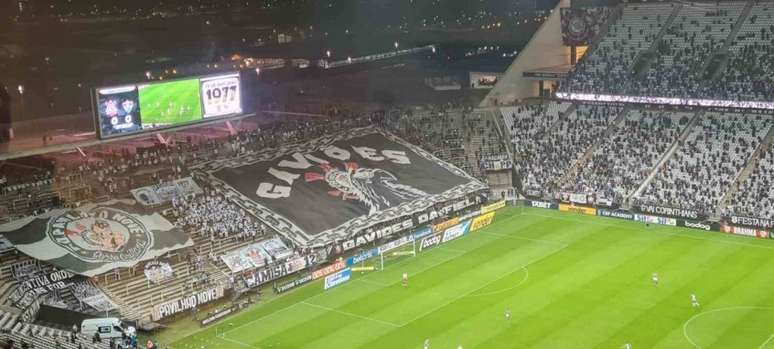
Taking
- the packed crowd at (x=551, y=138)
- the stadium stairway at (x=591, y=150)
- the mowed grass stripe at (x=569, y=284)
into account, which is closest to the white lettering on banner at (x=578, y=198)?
the packed crowd at (x=551, y=138)

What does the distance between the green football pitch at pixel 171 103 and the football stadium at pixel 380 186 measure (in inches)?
4.2

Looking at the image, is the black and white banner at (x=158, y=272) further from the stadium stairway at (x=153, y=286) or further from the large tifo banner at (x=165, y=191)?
the large tifo banner at (x=165, y=191)

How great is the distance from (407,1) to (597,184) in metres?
38.2

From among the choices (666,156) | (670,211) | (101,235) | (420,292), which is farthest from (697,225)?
(101,235)

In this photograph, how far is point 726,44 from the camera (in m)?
62.0

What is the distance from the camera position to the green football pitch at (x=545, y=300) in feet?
116

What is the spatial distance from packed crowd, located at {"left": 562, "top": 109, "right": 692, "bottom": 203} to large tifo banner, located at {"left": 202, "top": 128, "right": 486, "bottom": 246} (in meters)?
7.14

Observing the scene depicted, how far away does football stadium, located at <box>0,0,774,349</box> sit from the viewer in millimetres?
37875

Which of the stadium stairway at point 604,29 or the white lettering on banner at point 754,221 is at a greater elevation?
Result: the stadium stairway at point 604,29

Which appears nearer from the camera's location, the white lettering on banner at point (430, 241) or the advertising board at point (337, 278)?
the advertising board at point (337, 278)

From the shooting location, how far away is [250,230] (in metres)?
47.8

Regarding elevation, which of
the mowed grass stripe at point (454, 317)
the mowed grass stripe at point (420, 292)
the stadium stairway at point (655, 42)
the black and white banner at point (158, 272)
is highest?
the stadium stairway at point (655, 42)

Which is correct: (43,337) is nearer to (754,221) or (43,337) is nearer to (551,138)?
(754,221)

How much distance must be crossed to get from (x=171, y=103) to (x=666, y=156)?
32292 millimetres
